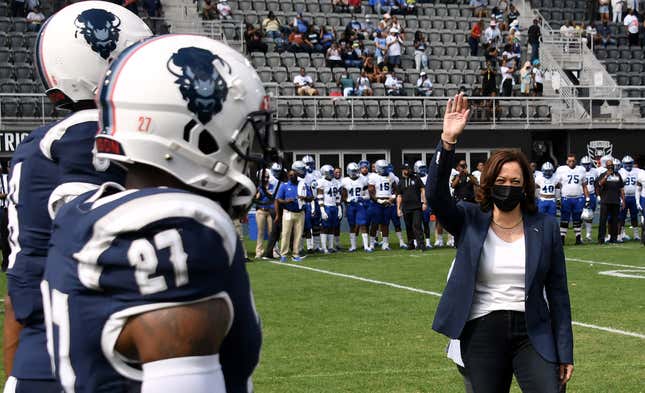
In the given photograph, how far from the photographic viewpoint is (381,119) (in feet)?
93.3

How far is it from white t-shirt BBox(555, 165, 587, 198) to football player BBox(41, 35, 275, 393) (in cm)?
2084

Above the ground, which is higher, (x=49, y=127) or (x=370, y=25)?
(x=370, y=25)

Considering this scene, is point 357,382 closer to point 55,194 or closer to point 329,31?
point 55,194

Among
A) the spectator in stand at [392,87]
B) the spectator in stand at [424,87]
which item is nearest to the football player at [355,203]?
the spectator in stand at [392,87]

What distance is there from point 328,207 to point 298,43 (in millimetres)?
10437

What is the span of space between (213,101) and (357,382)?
601cm

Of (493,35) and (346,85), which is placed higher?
(493,35)

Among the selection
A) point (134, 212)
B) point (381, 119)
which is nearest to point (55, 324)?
point (134, 212)

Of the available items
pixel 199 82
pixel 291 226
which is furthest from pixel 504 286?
pixel 291 226

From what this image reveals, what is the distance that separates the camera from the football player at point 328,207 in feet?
68.5

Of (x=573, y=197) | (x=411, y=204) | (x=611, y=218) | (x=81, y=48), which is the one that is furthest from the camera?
(x=573, y=197)

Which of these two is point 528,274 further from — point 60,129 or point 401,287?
point 401,287

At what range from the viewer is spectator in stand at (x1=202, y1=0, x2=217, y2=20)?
29.5 m

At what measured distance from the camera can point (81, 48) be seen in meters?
3.25
